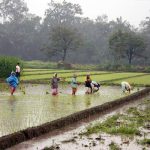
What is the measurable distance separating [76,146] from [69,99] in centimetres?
805

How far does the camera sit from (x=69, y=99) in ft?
54.6

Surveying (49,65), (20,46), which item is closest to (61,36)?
(49,65)

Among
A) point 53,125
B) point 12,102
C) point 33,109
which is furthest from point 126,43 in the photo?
point 53,125

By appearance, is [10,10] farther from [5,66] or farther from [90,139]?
[90,139]

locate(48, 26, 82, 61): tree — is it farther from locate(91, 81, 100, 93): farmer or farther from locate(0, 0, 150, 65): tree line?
locate(91, 81, 100, 93): farmer

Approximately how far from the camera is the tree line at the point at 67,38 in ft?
176

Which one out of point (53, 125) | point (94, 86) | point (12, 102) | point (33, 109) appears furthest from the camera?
point (94, 86)

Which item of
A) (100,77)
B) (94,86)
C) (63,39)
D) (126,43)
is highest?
(63,39)

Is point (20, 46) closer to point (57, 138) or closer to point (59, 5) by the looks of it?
point (59, 5)

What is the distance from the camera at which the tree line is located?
5370cm

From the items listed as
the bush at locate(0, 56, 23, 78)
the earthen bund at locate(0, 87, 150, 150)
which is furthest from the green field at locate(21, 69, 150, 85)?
the earthen bund at locate(0, 87, 150, 150)

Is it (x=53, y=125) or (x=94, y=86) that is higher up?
(x=94, y=86)

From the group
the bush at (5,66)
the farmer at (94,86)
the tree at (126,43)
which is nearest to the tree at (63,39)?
the tree at (126,43)

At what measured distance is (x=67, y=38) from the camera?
180 ft
